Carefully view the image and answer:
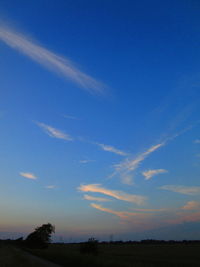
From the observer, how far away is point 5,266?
98.9 ft

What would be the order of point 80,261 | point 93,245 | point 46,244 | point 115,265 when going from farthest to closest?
1. point 46,244
2. point 93,245
3. point 80,261
4. point 115,265

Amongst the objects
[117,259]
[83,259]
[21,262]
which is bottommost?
[21,262]

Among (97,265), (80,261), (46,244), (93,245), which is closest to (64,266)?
(80,261)

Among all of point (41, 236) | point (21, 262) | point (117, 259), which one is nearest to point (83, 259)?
point (21, 262)

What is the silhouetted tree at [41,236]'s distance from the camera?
369 feet

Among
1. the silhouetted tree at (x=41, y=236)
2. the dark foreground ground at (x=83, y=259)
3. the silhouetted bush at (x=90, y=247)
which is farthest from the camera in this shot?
the silhouetted tree at (x=41, y=236)

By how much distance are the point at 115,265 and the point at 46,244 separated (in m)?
89.7

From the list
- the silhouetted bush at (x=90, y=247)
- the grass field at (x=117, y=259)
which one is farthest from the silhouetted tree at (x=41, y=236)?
the silhouetted bush at (x=90, y=247)

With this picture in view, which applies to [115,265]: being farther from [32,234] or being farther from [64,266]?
[32,234]

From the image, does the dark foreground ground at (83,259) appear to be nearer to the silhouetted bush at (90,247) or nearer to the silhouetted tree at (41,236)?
the silhouetted bush at (90,247)

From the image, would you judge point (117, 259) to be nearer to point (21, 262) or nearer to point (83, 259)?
point (21, 262)

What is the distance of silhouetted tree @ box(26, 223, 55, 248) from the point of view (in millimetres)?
112375

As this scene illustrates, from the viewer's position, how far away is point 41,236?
114m

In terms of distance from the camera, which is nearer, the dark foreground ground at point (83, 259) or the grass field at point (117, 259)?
the grass field at point (117, 259)
